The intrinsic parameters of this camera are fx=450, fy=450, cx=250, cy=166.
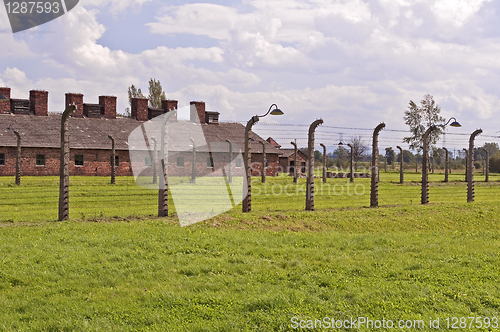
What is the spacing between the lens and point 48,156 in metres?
37.1

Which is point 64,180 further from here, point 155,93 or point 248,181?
point 155,93

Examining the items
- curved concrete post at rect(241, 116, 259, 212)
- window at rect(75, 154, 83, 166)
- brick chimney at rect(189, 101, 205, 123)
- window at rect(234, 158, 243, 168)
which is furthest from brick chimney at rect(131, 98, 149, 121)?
curved concrete post at rect(241, 116, 259, 212)

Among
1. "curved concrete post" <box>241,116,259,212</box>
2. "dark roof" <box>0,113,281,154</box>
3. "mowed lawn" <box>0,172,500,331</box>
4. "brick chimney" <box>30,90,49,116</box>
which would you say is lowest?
"mowed lawn" <box>0,172,500,331</box>

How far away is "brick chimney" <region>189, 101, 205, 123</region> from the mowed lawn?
119 ft

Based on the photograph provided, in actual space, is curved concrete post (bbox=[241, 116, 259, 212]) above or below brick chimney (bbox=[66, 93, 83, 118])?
below

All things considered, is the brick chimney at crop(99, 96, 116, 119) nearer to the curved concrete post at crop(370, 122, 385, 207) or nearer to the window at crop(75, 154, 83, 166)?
the window at crop(75, 154, 83, 166)

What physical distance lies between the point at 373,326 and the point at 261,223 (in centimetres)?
746

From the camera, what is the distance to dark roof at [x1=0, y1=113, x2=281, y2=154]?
3719 centimetres

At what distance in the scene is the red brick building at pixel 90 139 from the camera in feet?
120

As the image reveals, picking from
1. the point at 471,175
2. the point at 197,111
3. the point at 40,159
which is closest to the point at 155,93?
the point at 197,111

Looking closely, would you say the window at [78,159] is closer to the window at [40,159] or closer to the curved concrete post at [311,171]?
the window at [40,159]

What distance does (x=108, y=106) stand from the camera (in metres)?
44.9

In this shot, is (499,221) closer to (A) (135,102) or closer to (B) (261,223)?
(B) (261,223)

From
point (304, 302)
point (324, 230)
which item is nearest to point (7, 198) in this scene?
point (324, 230)
